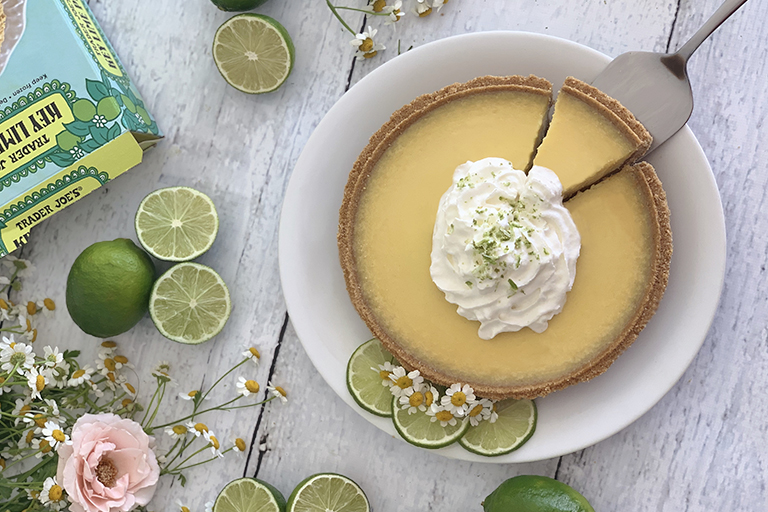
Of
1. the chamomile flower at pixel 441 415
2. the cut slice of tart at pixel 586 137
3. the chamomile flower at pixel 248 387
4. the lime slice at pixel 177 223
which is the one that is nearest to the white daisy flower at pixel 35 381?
the lime slice at pixel 177 223

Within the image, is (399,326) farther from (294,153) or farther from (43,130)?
(43,130)

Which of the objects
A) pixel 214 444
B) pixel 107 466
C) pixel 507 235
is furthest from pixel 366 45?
pixel 107 466

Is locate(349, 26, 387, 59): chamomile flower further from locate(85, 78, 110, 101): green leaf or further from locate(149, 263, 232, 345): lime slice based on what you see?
locate(149, 263, 232, 345): lime slice

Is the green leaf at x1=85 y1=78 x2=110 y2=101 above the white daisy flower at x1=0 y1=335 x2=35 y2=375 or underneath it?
above

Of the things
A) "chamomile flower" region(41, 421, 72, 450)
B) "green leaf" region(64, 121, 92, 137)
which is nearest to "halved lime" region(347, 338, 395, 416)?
"chamomile flower" region(41, 421, 72, 450)

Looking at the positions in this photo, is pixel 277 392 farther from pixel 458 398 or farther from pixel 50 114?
pixel 50 114

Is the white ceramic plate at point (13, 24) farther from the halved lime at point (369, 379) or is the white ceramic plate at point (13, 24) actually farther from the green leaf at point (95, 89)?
the halved lime at point (369, 379)

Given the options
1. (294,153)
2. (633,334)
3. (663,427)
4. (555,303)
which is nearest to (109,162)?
(294,153)
